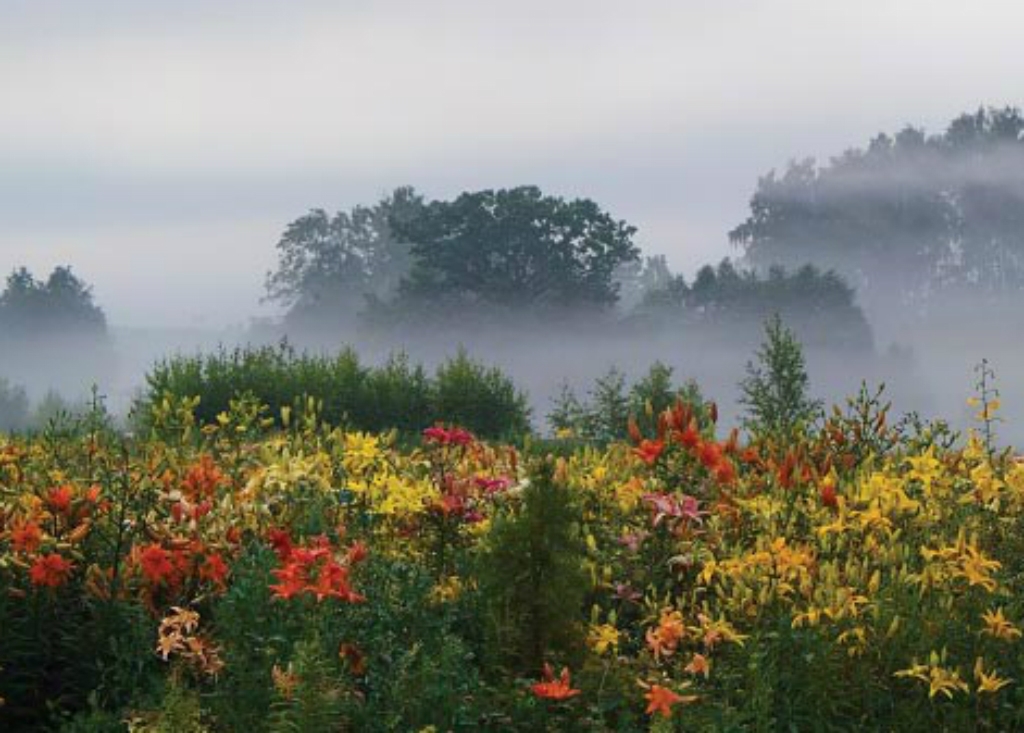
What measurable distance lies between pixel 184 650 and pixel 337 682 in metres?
0.82

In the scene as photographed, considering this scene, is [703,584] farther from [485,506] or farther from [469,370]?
[469,370]

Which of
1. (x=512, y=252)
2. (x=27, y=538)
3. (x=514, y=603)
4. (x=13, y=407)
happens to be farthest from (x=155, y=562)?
(x=13, y=407)

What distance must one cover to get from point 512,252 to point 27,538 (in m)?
50.8

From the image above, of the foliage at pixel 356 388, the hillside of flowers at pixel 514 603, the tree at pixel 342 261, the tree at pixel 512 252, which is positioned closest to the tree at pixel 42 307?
the tree at pixel 342 261

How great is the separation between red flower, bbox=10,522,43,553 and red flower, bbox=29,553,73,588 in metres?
0.08

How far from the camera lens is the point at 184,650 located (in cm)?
548

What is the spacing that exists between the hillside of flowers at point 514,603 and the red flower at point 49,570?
0.04ft

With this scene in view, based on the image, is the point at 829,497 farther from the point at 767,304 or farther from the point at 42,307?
the point at 42,307

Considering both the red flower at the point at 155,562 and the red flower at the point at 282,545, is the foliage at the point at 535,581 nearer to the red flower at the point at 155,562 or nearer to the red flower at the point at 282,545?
the red flower at the point at 282,545

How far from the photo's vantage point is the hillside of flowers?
5.27 meters

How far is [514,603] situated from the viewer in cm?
583

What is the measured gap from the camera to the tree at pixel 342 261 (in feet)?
251

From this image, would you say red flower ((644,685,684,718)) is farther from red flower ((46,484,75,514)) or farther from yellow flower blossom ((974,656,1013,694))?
red flower ((46,484,75,514))

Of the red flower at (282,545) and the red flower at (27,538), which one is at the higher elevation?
the red flower at (27,538)
